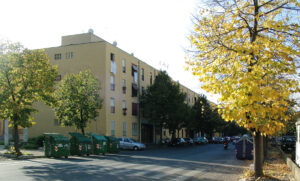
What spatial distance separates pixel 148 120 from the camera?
165 ft

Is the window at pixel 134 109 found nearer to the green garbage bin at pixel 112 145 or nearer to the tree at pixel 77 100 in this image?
the tree at pixel 77 100

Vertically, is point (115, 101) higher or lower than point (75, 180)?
higher

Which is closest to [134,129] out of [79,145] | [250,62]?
[79,145]

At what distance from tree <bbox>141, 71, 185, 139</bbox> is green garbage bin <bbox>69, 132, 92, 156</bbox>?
73.6ft

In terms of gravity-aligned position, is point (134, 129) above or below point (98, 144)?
above

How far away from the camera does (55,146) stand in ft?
68.9

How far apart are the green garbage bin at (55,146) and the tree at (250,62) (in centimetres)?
1396

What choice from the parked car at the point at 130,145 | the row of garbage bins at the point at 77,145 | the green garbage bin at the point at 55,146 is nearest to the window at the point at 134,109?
the parked car at the point at 130,145

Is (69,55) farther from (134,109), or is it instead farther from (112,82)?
(134,109)

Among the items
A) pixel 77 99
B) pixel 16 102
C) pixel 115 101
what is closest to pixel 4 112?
pixel 16 102

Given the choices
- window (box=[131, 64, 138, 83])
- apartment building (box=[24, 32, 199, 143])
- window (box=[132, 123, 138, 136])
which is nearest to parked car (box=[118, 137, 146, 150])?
apartment building (box=[24, 32, 199, 143])

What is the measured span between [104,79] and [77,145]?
51.2ft

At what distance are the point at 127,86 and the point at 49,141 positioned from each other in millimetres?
23994

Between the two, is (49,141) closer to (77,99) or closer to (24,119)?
(24,119)
